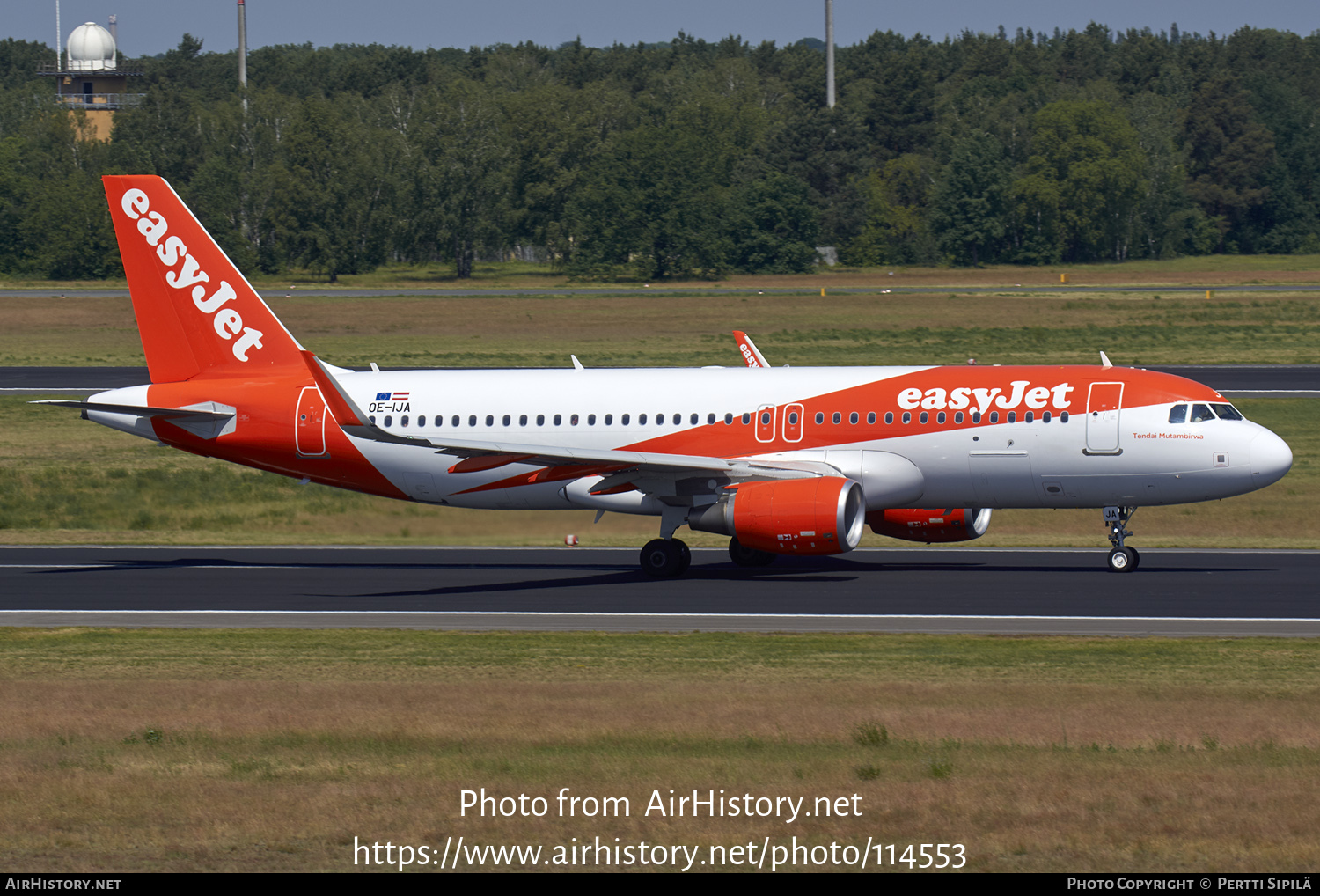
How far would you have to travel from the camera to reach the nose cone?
104 ft

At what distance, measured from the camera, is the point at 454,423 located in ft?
118

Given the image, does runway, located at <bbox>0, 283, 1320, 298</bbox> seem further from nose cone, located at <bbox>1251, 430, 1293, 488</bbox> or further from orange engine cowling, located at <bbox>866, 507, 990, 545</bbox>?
nose cone, located at <bbox>1251, 430, 1293, 488</bbox>

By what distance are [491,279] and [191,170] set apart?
41281mm

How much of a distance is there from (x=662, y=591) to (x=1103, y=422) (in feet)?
31.5

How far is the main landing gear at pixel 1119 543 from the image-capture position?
3269cm

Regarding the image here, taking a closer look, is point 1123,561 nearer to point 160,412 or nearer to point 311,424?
point 311,424

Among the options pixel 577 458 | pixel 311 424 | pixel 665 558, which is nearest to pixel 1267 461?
pixel 665 558

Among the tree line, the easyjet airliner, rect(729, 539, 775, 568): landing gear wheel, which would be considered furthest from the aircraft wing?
the tree line

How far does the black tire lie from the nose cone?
464 inches

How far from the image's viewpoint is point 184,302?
3681 cm

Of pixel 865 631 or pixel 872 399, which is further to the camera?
pixel 872 399

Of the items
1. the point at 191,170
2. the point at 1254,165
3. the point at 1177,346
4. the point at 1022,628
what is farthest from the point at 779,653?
the point at 1254,165

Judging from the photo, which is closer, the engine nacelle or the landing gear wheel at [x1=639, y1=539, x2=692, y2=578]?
the engine nacelle

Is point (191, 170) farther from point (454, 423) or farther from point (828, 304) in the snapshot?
point (454, 423)
